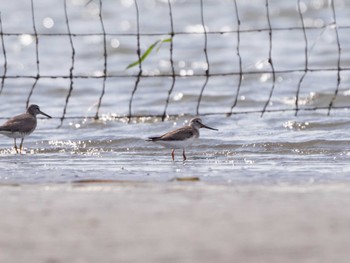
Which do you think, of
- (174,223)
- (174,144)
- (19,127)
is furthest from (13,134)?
(174,223)

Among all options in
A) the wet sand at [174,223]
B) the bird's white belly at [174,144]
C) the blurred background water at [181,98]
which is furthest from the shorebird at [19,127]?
the wet sand at [174,223]

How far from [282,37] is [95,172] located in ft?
58.4

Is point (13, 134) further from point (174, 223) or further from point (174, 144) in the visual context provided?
point (174, 223)

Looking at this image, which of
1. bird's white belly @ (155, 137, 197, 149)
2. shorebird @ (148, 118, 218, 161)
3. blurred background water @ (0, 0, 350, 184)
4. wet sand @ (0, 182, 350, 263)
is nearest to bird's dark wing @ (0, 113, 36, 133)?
blurred background water @ (0, 0, 350, 184)

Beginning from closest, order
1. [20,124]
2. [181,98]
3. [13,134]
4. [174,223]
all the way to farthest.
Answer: [174,223] → [13,134] → [20,124] → [181,98]

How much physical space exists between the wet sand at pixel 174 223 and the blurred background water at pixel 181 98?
1025 mm

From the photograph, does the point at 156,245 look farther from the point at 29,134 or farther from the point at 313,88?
the point at 313,88

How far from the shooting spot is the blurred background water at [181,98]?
11500 millimetres

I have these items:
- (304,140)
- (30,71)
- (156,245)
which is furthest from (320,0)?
(156,245)

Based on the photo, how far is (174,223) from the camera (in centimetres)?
772

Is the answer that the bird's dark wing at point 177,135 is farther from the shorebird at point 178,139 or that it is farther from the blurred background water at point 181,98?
the blurred background water at point 181,98

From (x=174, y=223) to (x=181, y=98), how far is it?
38.0 ft

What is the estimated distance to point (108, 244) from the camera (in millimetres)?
7125

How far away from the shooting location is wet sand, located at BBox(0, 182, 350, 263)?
688 centimetres
